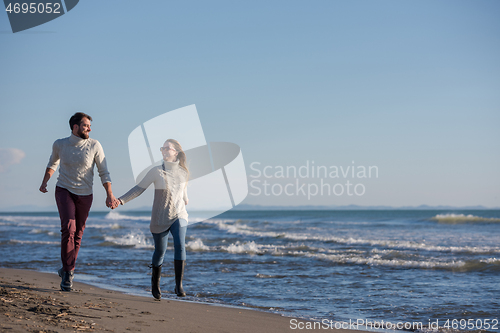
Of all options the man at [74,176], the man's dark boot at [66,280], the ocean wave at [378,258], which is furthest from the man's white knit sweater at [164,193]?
the ocean wave at [378,258]

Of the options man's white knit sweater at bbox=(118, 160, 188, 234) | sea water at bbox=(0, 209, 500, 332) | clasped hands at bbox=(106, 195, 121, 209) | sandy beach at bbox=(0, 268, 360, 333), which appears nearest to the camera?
sandy beach at bbox=(0, 268, 360, 333)

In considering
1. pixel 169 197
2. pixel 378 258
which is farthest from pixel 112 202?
pixel 378 258

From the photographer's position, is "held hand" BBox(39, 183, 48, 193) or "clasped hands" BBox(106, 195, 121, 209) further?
"held hand" BBox(39, 183, 48, 193)

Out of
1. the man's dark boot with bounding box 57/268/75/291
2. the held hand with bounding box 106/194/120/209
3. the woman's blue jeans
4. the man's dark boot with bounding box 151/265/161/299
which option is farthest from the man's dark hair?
the man's dark boot with bounding box 151/265/161/299

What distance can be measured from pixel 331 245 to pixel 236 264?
554 centimetres

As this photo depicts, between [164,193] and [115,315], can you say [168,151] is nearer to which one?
[164,193]

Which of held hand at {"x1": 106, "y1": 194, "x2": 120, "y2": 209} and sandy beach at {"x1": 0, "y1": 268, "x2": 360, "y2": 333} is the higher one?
held hand at {"x1": 106, "y1": 194, "x2": 120, "y2": 209}

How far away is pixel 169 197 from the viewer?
4258 millimetres

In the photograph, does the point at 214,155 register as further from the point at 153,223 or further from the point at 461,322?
the point at 461,322

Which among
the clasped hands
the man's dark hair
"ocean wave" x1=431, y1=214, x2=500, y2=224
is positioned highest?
the man's dark hair

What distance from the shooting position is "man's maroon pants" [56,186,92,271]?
4246mm

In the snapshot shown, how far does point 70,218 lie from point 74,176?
45 centimetres

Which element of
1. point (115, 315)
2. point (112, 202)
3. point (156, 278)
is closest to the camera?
point (115, 315)

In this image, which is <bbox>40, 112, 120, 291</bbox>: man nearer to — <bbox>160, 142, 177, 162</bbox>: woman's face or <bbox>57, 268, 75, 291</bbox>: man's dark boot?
<bbox>57, 268, 75, 291</bbox>: man's dark boot
